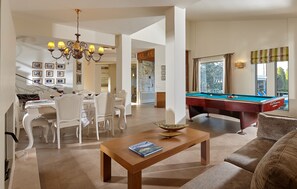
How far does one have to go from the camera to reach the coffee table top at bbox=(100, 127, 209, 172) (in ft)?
5.29

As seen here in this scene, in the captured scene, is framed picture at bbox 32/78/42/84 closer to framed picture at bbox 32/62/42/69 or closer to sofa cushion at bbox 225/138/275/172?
framed picture at bbox 32/62/42/69

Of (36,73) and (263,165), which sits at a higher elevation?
(36,73)

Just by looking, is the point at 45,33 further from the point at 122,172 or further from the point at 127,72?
the point at 122,172

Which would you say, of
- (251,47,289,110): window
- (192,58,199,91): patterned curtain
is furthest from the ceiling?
(192,58,199,91): patterned curtain

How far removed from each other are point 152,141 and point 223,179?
93cm

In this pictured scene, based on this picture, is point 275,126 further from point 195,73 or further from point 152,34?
point 195,73

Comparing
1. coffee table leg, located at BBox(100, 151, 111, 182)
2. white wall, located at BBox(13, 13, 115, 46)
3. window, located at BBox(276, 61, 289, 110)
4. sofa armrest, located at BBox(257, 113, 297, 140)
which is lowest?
coffee table leg, located at BBox(100, 151, 111, 182)

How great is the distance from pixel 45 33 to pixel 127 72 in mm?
2453

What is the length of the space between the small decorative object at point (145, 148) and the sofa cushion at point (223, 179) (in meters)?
0.51

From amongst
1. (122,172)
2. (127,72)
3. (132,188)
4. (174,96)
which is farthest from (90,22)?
(132,188)

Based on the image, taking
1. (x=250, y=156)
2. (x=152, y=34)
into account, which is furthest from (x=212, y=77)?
(x=250, y=156)

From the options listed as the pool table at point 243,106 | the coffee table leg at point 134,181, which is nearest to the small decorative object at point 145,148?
the coffee table leg at point 134,181

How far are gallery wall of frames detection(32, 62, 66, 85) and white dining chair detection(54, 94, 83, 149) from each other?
3.60 metres

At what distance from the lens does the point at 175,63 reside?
11.4 ft
